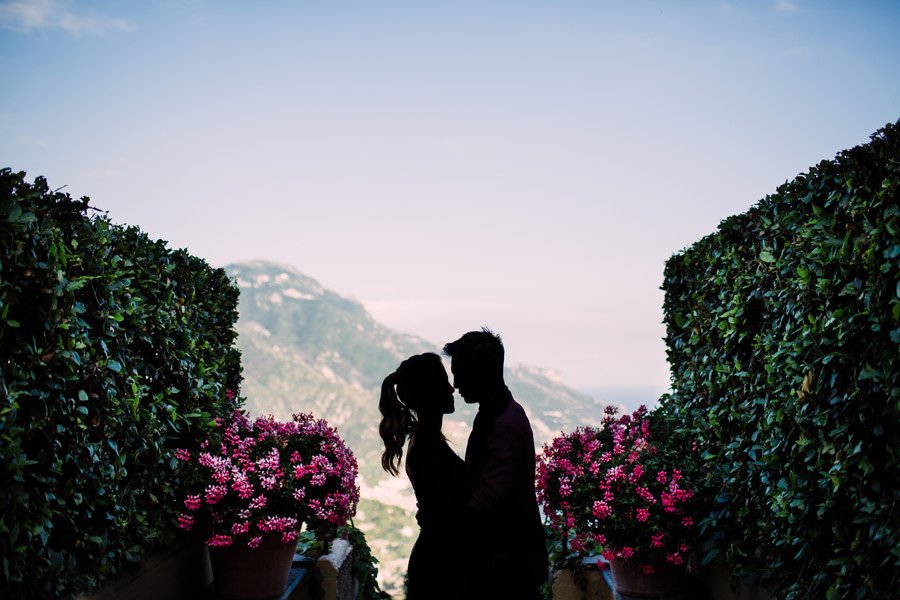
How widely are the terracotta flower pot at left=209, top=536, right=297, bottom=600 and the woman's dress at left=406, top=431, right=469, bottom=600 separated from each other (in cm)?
264

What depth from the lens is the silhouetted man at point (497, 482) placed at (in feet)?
12.7

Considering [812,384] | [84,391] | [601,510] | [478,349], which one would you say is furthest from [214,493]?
[812,384]

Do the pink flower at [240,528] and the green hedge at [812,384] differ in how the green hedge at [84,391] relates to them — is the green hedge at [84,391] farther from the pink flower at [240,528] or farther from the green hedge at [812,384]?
the green hedge at [812,384]

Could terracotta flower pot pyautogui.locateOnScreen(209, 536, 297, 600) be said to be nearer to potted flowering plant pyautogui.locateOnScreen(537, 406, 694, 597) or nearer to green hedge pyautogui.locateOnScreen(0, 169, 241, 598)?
green hedge pyautogui.locateOnScreen(0, 169, 241, 598)

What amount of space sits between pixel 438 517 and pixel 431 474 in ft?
0.67

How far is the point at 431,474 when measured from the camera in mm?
3850

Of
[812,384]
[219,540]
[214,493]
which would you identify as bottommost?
[219,540]

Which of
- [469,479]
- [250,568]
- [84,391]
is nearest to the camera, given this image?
[469,479]

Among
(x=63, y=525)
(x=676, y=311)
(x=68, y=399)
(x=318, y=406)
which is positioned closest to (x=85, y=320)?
(x=68, y=399)

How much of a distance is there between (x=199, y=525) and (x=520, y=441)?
11.2ft

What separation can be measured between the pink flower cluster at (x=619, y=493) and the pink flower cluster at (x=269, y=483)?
1.63 meters

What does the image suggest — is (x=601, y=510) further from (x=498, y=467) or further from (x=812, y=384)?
(x=498, y=467)

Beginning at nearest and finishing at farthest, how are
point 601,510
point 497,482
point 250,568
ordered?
1. point 497,482
2. point 601,510
3. point 250,568

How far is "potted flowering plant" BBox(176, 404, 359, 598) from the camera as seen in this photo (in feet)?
19.7
